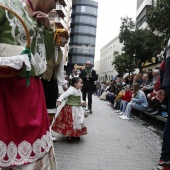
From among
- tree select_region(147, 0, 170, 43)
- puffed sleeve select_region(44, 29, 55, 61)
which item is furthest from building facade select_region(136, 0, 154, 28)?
puffed sleeve select_region(44, 29, 55, 61)

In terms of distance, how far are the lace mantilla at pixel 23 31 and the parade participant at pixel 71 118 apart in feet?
11.2

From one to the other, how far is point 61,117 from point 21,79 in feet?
13.0

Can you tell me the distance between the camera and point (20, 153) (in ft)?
6.50

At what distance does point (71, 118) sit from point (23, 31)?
13.0 feet

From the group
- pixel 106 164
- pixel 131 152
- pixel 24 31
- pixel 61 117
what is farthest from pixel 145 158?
pixel 24 31

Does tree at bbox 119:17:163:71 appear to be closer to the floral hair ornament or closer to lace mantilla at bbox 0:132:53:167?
the floral hair ornament

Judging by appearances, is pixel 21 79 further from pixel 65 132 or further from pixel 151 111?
pixel 151 111

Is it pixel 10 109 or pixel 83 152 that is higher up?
pixel 10 109

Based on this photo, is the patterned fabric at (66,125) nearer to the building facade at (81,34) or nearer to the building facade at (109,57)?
the building facade at (109,57)

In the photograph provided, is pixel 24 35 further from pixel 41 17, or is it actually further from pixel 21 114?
pixel 21 114

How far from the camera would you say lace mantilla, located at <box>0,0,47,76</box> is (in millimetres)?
2008

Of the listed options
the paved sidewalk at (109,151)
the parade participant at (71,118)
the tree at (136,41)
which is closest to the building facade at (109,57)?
the tree at (136,41)

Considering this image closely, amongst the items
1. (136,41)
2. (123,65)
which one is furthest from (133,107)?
(123,65)

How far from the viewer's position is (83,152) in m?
4.92
